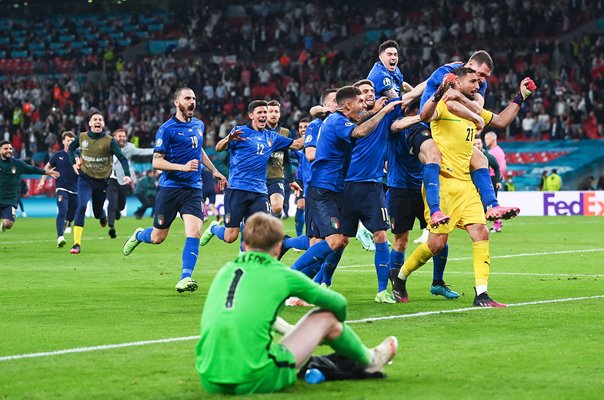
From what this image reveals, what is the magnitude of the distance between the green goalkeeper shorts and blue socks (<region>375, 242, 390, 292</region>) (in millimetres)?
5594

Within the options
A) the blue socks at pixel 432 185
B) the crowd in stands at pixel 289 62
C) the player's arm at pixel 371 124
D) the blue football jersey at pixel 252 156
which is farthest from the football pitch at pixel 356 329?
the crowd in stands at pixel 289 62

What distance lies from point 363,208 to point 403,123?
0.99 meters

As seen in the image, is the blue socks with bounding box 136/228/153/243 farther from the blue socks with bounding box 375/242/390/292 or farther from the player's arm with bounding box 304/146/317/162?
the blue socks with bounding box 375/242/390/292

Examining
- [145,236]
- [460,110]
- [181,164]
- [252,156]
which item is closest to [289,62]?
[252,156]

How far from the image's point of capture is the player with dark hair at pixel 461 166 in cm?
1165

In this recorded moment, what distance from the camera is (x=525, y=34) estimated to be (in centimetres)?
4438

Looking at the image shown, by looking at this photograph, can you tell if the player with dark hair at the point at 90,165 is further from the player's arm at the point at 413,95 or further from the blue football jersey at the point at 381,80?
the player's arm at the point at 413,95

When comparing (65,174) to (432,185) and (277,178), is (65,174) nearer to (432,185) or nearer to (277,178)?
(277,178)

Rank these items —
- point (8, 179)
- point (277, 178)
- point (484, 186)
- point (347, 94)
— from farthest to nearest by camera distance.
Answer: point (8, 179), point (277, 178), point (484, 186), point (347, 94)

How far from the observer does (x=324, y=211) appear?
12.1 metres

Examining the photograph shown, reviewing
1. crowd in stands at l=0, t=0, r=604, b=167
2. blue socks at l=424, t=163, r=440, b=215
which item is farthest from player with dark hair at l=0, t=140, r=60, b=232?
crowd in stands at l=0, t=0, r=604, b=167

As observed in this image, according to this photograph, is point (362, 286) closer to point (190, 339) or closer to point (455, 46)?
point (190, 339)

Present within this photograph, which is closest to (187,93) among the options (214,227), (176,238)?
(214,227)

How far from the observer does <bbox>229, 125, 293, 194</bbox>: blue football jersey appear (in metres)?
15.0
